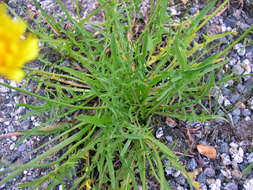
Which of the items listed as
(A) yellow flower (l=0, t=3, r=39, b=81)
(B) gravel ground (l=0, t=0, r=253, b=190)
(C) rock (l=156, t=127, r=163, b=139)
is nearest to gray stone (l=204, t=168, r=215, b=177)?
(B) gravel ground (l=0, t=0, r=253, b=190)

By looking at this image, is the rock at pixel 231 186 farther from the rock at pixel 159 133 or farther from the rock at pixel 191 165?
the rock at pixel 159 133

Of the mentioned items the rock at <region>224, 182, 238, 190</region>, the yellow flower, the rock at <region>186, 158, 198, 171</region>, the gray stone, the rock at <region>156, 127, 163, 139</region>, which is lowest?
the rock at <region>224, 182, 238, 190</region>

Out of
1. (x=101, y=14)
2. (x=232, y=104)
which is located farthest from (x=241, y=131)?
(x=101, y=14)

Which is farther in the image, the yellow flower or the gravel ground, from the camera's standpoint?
the gravel ground

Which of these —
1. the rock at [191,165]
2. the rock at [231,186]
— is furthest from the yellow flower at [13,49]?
the rock at [231,186]

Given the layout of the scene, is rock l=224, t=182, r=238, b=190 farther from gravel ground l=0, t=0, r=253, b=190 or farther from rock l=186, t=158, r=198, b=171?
rock l=186, t=158, r=198, b=171
